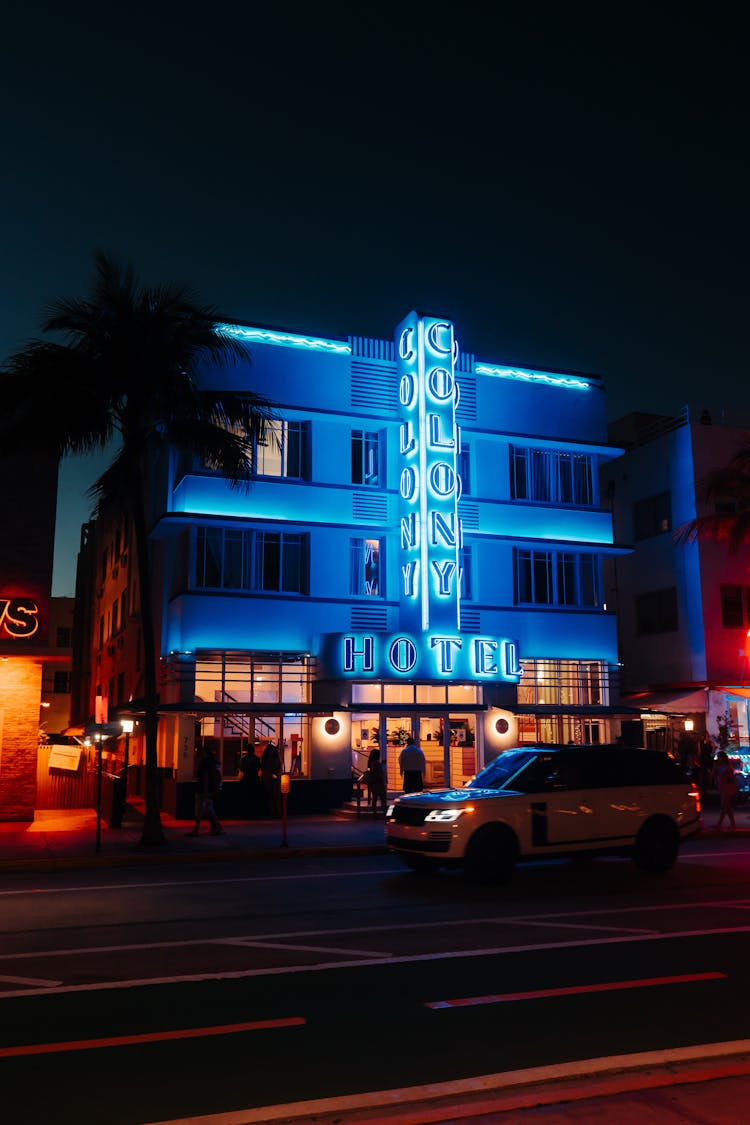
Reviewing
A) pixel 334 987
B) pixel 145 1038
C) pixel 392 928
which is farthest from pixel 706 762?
pixel 145 1038

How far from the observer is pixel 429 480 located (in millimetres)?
28734

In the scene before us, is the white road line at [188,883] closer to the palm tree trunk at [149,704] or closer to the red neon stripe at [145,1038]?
the palm tree trunk at [149,704]

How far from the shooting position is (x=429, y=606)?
2825 cm

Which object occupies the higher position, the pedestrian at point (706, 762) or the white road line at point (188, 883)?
the pedestrian at point (706, 762)

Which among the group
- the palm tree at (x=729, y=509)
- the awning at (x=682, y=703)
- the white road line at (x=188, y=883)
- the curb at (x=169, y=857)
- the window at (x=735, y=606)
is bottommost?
the white road line at (x=188, y=883)

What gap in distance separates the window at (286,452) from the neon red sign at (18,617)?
7814mm

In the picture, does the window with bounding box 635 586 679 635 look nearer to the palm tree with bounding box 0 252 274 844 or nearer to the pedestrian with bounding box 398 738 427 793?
the pedestrian with bounding box 398 738 427 793

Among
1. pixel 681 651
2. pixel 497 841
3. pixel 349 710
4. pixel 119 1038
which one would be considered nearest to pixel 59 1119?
pixel 119 1038

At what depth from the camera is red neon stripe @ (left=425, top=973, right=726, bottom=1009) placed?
7738mm

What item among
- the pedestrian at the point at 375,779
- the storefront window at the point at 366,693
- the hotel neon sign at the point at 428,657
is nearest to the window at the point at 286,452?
the hotel neon sign at the point at 428,657

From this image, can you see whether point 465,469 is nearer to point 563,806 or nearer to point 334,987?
point 563,806

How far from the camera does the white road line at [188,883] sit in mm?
14645

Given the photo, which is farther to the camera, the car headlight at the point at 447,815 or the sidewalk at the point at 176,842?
the sidewalk at the point at 176,842

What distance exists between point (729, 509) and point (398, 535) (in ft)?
43.9
